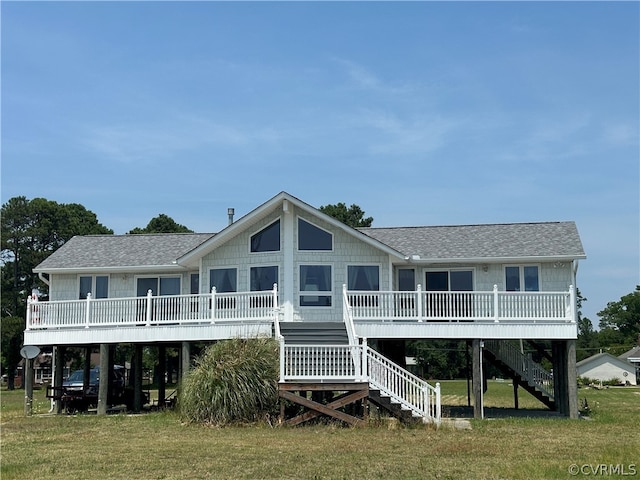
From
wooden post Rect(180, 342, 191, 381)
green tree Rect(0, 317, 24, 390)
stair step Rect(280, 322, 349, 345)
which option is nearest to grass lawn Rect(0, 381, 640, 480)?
wooden post Rect(180, 342, 191, 381)

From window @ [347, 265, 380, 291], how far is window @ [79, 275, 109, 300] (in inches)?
356

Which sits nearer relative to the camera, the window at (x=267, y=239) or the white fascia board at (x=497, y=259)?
the white fascia board at (x=497, y=259)

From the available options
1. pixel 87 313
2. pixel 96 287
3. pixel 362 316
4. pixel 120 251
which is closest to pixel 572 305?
pixel 362 316

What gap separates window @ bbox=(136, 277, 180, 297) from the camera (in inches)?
1141

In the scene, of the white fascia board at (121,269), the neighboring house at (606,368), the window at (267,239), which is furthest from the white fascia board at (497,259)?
the neighboring house at (606,368)

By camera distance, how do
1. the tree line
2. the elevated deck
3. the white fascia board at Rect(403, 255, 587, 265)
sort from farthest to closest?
the tree line → the white fascia board at Rect(403, 255, 587, 265) → the elevated deck

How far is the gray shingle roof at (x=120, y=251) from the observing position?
1133 inches

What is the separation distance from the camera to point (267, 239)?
2647 cm

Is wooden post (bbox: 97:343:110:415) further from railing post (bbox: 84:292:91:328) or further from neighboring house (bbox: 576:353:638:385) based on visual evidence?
neighboring house (bbox: 576:353:638:385)

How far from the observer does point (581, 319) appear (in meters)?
121

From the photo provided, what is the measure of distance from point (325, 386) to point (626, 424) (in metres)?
8.31

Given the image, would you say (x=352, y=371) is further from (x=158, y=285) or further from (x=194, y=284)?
(x=158, y=285)

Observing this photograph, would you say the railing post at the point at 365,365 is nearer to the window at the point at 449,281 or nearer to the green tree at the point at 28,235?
the window at the point at 449,281

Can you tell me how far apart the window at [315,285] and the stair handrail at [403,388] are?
4989 millimetres
